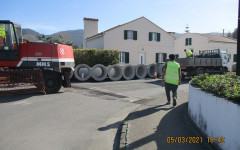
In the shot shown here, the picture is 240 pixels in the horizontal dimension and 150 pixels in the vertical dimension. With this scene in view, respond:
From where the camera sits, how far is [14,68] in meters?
10.1

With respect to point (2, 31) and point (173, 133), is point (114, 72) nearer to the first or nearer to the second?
point (2, 31)

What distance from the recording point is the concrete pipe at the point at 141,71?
1863cm

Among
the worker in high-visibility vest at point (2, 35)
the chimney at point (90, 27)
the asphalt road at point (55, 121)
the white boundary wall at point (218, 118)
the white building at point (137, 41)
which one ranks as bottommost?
the asphalt road at point (55, 121)

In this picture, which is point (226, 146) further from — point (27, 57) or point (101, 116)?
point (27, 57)

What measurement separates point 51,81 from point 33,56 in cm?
152

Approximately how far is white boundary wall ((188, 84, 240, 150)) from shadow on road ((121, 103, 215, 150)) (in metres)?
0.24

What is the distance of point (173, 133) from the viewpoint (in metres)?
4.76

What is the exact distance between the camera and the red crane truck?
9562mm

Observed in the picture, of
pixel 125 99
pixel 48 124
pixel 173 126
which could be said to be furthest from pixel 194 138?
pixel 125 99

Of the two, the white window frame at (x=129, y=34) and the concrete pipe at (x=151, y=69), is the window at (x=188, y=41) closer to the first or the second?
the white window frame at (x=129, y=34)

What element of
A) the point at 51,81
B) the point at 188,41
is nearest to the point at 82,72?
the point at 51,81

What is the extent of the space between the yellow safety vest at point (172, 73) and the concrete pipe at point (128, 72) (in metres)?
10.3

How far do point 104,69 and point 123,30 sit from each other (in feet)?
35.7

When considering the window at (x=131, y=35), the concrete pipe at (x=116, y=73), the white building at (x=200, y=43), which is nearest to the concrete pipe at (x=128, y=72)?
the concrete pipe at (x=116, y=73)
